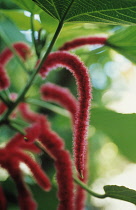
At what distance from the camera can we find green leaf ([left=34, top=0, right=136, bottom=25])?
80cm

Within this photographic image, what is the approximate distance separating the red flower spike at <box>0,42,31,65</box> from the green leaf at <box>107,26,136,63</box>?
31cm

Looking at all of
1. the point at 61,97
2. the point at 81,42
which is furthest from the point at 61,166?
the point at 81,42

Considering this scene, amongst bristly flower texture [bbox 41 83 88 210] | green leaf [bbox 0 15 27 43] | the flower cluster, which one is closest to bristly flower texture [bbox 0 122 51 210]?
the flower cluster

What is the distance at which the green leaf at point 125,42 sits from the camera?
44.3 inches

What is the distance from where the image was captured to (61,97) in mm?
1107

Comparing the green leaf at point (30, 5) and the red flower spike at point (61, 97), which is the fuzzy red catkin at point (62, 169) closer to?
the red flower spike at point (61, 97)

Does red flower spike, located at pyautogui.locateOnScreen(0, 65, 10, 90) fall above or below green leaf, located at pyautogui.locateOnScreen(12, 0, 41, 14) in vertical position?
below

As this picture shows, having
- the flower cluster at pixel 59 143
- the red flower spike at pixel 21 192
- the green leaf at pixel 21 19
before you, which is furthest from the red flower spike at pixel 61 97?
the green leaf at pixel 21 19

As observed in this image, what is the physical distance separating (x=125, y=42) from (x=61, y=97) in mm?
270

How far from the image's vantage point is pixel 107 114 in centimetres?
124

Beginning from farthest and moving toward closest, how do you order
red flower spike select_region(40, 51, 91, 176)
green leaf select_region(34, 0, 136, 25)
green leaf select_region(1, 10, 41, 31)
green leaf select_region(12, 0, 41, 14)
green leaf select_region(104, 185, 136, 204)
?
green leaf select_region(1, 10, 41, 31) → green leaf select_region(12, 0, 41, 14) → green leaf select_region(104, 185, 136, 204) → green leaf select_region(34, 0, 136, 25) → red flower spike select_region(40, 51, 91, 176)

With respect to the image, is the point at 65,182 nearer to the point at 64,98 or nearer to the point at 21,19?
the point at 64,98

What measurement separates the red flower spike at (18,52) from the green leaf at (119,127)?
33 cm

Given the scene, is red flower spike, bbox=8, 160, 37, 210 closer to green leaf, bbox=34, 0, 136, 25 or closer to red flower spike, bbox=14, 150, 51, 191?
red flower spike, bbox=14, 150, 51, 191
